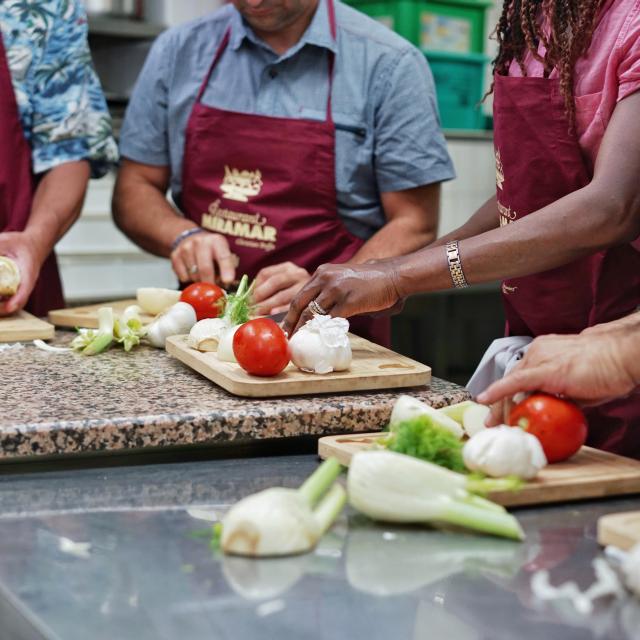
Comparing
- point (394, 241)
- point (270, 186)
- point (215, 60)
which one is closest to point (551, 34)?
point (394, 241)

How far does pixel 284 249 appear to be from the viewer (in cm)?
246

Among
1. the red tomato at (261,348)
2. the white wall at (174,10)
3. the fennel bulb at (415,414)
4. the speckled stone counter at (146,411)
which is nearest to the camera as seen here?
the fennel bulb at (415,414)

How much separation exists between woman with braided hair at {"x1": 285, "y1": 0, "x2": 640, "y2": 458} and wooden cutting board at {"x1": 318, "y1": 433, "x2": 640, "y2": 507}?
321 millimetres

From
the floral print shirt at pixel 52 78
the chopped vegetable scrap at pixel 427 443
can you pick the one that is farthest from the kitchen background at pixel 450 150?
the chopped vegetable scrap at pixel 427 443

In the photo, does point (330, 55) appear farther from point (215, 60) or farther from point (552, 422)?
point (552, 422)

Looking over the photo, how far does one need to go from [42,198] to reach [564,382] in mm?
1504

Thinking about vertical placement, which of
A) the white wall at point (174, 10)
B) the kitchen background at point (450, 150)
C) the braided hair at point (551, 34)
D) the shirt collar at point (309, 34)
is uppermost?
the braided hair at point (551, 34)

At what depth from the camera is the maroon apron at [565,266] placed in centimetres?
168

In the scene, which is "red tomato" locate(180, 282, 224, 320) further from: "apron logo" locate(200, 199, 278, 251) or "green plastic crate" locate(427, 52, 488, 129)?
"green plastic crate" locate(427, 52, 488, 129)

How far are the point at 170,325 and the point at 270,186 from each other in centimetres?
55

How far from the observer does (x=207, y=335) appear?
6.04 feet

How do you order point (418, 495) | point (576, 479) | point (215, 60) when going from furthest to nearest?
point (215, 60) < point (576, 479) < point (418, 495)

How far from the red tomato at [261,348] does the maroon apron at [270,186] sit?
79cm

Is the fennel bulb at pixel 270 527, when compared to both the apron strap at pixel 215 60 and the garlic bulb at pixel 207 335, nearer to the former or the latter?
the garlic bulb at pixel 207 335
